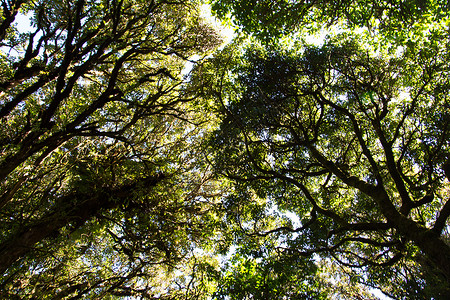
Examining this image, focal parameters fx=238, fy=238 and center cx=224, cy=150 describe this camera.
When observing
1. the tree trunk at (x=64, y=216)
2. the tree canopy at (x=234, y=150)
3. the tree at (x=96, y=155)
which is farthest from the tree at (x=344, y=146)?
the tree trunk at (x=64, y=216)

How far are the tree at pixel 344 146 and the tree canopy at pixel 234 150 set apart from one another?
0.24 ft

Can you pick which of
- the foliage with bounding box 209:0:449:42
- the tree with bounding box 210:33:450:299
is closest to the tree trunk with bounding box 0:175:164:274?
the tree with bounding box 210:33:450:299

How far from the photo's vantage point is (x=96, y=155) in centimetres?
852

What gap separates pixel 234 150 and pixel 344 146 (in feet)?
17.9

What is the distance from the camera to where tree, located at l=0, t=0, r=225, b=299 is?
6945 millimetres

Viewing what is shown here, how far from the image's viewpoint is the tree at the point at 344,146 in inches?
277

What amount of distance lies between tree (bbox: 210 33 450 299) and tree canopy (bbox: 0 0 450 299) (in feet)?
0.24

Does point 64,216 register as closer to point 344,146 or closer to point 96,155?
point 96,155

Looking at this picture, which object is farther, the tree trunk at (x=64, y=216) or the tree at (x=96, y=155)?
the tree at (x=96, y=155)

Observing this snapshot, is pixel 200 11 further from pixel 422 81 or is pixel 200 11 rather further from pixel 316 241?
pixel 316 241

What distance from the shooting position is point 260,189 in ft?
31.6

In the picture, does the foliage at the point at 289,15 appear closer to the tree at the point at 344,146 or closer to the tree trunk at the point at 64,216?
the tree at the point at 344,146

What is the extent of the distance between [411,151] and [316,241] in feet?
14.4

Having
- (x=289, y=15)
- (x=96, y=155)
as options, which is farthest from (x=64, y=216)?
(x=289, y=15)
